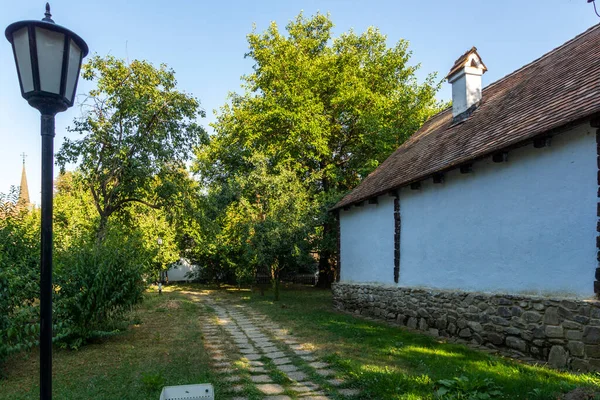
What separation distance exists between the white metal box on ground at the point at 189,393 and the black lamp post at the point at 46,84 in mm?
734

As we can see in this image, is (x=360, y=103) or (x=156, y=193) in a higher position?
(x=360, y=103)

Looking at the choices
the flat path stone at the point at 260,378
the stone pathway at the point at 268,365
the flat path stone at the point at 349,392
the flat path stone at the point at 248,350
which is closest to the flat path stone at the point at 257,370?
the stone pathway at the point at 268,365

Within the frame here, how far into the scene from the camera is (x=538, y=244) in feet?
21.3

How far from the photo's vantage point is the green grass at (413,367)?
4.51m

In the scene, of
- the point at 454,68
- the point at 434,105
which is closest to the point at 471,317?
the point at 454,68

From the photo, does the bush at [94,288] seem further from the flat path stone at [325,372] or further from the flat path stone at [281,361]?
the flat path stone at [325,372]

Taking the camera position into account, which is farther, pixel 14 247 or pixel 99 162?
pixel 99 162

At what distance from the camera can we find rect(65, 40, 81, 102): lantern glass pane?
2.81 meters

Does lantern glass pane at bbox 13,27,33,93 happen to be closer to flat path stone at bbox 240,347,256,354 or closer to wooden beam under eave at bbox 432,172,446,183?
flat path stone at bbox 240,347,256,354

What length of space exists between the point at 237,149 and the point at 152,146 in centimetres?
852

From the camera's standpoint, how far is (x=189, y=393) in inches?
115

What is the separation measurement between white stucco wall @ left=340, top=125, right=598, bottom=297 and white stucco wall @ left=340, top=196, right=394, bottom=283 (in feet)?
2.30

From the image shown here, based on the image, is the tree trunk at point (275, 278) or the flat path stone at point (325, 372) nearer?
the flat path stone at point (325, 372)

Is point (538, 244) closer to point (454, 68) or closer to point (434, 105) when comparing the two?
point (454, 68)
